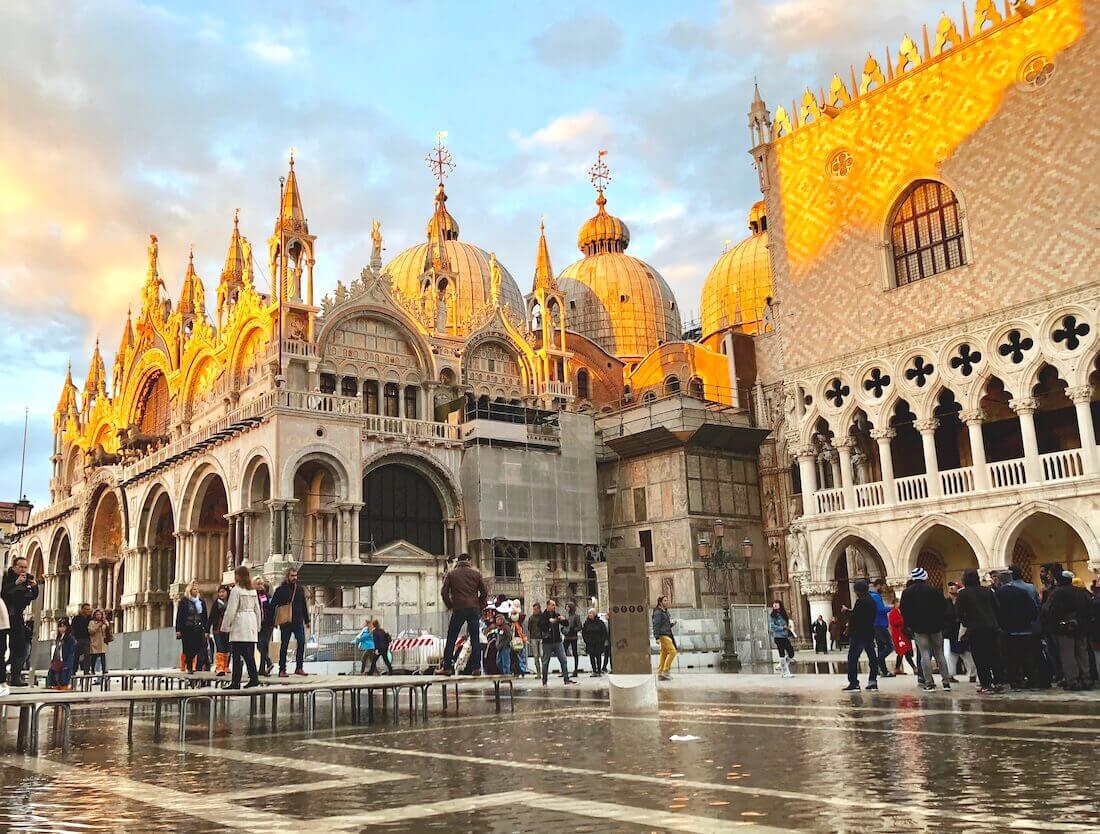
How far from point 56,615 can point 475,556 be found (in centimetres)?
2830

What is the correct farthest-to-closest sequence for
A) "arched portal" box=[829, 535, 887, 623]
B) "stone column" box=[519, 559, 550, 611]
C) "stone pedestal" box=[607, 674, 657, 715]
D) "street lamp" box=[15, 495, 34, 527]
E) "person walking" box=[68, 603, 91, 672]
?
"stone column" box=[519, 559, 550, 611], "arched portal" box=[829, 535, 887, 623], "street lamp" box=[15, 495, 34, 527], "person walking" box=[68, 603, 91, 672], "stone pedestal" box=[607, 674, 657, 715]

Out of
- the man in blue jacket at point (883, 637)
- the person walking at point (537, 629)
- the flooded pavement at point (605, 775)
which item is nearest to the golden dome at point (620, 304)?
the person walking at point (537, 629)

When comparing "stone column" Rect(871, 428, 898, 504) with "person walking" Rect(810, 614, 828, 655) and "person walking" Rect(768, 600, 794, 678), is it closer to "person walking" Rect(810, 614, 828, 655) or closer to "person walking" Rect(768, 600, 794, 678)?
"person walking" Rect(810, 614, 828, 655)

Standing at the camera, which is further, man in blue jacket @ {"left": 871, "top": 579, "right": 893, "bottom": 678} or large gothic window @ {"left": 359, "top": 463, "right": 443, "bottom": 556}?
large gothic window @ {"left": 359, "top": 463, "right": 443, "bottom": 556}

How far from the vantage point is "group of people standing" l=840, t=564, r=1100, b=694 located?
42.2ft

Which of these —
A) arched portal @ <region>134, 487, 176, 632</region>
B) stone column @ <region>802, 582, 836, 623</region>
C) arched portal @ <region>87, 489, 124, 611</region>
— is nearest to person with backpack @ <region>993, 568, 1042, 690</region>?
stone column @ <region>802, 582, 836, 623</region>

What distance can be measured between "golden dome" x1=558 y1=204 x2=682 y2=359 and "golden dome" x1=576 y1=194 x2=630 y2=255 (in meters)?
1.02

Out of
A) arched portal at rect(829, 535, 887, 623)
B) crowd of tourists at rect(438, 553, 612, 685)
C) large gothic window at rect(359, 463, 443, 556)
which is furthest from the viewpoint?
large gothic window at rect(359, 463, 443, 556)

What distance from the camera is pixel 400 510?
36062 mm

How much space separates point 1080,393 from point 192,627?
71.6 ft

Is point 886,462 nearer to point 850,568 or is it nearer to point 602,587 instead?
point 850,568

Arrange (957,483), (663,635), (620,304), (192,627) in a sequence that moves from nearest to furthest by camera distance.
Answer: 1. (192,627)
2. (663,635)
3. (957,483)
4. (620,304)

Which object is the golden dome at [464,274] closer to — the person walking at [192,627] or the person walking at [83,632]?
the person walking at [83,632]

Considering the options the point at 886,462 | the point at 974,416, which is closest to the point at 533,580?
the point at 886,462
